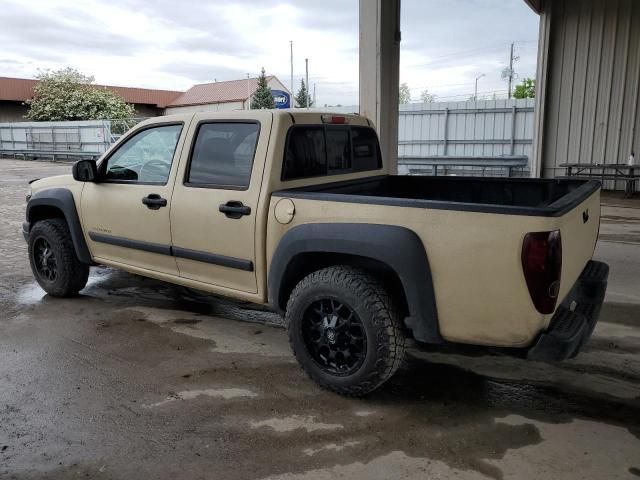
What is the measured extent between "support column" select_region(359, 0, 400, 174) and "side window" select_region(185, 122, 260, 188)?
3383 mm

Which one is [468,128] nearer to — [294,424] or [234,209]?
[234,209]

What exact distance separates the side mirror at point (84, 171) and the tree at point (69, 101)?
37.0 meters

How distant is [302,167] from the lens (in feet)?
12.6

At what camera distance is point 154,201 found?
4.21 metres

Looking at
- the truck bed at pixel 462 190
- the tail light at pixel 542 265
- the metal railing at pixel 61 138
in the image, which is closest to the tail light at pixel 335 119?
the truck bed at pixel 462 190

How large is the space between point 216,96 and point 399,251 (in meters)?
50.6

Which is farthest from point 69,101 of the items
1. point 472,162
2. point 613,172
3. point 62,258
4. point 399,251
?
point 399,251

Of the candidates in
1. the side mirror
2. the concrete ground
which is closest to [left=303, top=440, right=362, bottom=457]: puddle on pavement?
the concrete ground

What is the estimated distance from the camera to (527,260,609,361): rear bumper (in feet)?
8.84

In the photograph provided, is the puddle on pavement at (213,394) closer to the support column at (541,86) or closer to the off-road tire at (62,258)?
the off-road tire at (62,258)

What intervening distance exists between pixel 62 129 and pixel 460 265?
2995cm

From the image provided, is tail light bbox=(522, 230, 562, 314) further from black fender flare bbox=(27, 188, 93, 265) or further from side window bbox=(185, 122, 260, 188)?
black fender flare bbox=(27, 188, 93, 265)

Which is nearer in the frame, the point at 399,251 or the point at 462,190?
the point at 399,251

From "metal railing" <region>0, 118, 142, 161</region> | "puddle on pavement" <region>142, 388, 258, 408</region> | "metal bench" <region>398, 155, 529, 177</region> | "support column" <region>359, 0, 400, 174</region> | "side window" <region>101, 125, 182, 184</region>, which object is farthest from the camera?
"metal railing" <region>0, 118, 142, 161</region>
